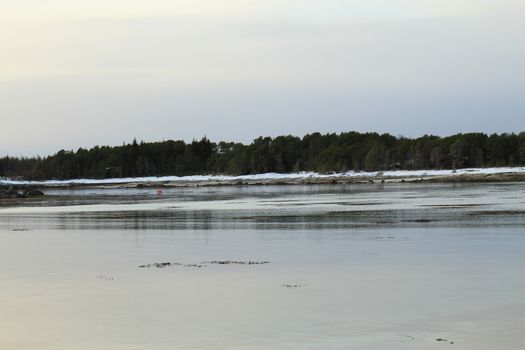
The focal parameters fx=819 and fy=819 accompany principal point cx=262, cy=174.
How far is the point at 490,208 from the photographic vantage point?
31422 mm

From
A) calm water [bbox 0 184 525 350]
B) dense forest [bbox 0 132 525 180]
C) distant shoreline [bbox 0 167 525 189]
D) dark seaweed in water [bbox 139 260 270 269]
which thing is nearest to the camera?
calm water [bbox 0 184 525 350]

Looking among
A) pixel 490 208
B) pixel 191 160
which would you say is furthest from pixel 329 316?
pixel 191 160

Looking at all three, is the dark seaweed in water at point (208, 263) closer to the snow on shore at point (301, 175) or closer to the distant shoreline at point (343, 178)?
the distant shoreline at point (343, 178)

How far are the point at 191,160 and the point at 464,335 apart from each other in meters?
131

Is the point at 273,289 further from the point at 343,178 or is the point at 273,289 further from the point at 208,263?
the point at 343,178

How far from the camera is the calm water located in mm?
9547

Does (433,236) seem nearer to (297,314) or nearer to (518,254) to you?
(518,254)

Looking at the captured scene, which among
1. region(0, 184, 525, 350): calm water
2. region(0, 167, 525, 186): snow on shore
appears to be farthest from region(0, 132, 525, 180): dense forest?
region(0, 184, 525, 350): calm water

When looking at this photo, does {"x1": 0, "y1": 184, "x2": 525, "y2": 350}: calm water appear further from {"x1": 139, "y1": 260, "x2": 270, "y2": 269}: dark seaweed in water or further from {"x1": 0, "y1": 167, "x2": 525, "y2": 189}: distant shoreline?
{"x1": 0, "y1": 167, "x2": 525, "y2": 189}: distant shoreline

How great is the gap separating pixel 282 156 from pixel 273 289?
117 meters

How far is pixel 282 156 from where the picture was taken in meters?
130

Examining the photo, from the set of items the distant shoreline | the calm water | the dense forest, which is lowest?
the calm water

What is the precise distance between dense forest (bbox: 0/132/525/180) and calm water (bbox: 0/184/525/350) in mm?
84537

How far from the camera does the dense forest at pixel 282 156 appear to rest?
10588cm
